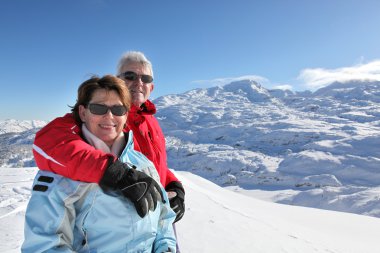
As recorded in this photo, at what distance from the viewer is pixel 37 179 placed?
Result: 185 cm

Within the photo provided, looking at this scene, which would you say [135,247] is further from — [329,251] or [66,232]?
[329,251]

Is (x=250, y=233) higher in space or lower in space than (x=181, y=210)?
lower

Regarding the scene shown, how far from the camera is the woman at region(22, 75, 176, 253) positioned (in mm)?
1783

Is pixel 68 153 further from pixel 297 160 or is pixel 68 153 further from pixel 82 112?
pixel 297 160

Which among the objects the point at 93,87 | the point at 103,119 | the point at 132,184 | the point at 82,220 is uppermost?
the point at 93,87

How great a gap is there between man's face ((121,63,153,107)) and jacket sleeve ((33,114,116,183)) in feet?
3.53

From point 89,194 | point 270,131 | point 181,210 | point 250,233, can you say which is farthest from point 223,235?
point 270,131

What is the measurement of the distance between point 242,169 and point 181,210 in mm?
99379

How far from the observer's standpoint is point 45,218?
5.84 feet

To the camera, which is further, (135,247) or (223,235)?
(223,235)

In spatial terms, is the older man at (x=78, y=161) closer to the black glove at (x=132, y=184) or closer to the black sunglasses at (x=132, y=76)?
the black glove at (x=132, y=184)

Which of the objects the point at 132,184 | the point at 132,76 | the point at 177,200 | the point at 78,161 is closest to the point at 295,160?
the point at 177,200

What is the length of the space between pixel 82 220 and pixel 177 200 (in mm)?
1133

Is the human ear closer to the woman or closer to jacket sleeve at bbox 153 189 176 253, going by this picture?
the woman
